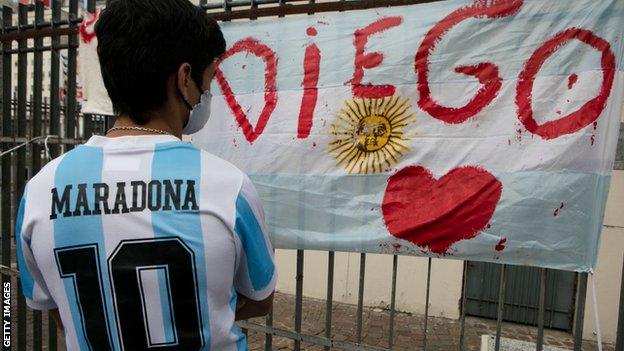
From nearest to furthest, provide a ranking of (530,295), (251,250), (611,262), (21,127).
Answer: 1. (251,250)
2. (21,127)
3. (611,262)
4. (530,295)

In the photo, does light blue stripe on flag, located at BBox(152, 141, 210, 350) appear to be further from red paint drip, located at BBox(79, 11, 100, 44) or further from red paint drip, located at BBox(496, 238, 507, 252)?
red paint drip, located at BBox(79, 11, 100, 44)

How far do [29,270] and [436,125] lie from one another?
5.31 ft

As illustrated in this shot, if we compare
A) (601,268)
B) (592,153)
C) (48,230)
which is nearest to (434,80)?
(592,153)

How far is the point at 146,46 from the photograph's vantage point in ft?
3.71

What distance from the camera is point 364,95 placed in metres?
2.23

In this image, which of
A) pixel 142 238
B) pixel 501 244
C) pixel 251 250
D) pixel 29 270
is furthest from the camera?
pixel 501 244

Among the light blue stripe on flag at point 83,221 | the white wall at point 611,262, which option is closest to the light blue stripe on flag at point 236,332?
the light blue stripe on flag at point 83,221

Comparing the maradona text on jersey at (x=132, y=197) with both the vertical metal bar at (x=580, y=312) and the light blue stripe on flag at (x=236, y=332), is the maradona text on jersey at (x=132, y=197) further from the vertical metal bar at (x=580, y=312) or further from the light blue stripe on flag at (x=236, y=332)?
the vertical metal bar at (x=580, y=312)

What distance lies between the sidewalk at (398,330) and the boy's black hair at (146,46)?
149 inches

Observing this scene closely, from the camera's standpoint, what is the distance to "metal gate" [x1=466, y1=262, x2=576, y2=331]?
511 centimetres

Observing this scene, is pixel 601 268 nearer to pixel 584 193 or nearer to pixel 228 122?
pixel 584 193

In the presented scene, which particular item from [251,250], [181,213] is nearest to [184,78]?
[181,213]

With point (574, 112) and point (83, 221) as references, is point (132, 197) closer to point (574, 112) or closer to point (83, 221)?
point (83, 221)

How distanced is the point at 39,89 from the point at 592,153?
3.34 meters
